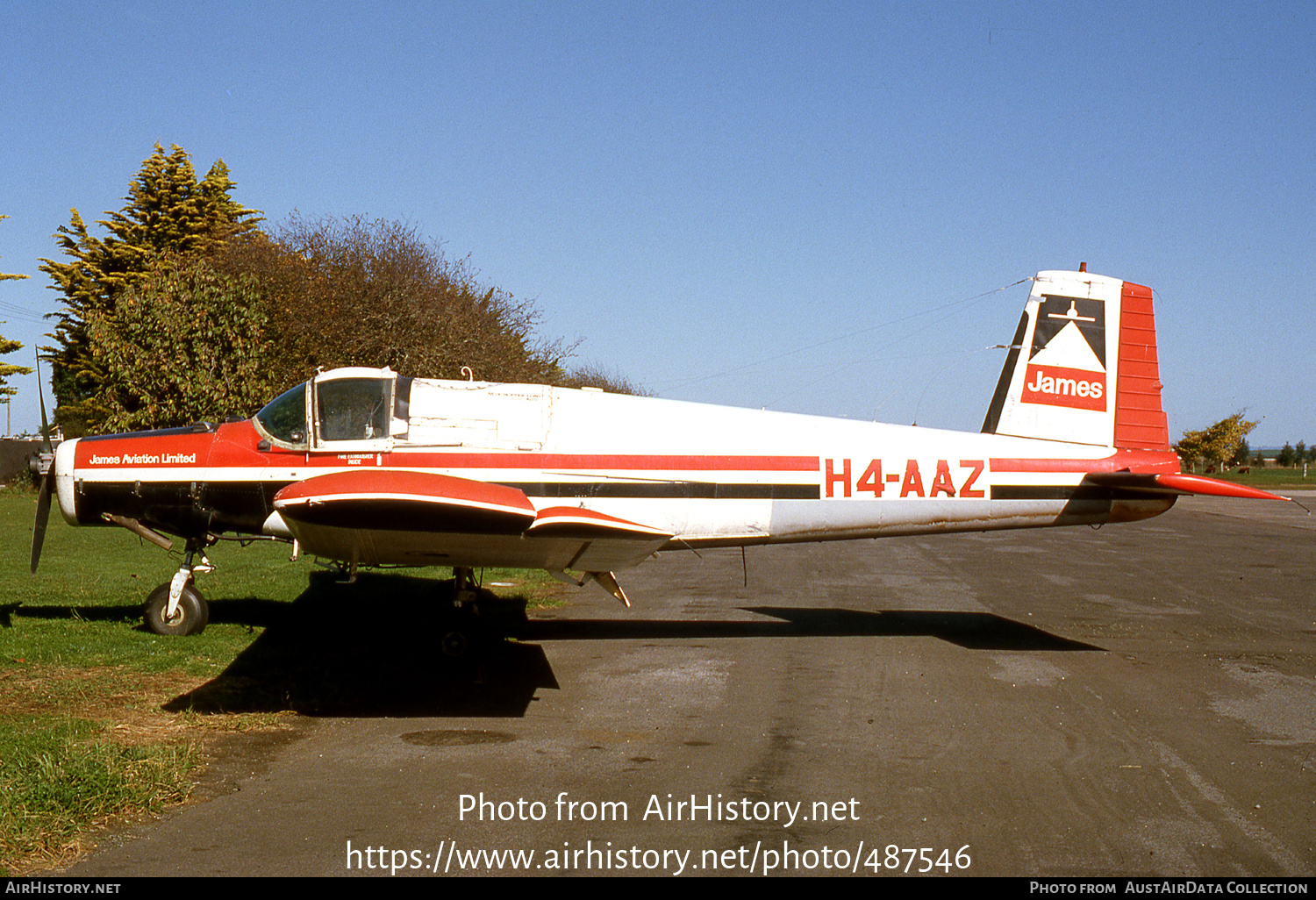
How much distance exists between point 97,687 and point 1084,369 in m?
9.48

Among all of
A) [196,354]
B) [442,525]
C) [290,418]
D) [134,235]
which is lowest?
[442,525]

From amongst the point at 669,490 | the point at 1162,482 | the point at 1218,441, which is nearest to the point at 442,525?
the point at 669,490

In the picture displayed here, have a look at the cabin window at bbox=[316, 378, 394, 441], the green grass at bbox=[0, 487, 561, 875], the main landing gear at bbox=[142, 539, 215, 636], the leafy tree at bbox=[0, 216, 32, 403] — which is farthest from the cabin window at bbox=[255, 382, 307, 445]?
the leafy tree at bbox=[0, 216, 32, 403]

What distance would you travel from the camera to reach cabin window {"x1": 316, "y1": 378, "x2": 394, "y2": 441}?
880 centimetres

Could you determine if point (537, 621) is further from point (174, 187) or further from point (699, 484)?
point (174, 187)

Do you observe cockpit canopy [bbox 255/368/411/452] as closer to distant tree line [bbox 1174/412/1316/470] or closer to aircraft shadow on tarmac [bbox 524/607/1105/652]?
aircraft shadow on tarmac [bbox 524/607/1105/652]

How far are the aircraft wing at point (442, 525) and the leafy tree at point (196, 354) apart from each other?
19.6 meters

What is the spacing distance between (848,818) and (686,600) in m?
7.54

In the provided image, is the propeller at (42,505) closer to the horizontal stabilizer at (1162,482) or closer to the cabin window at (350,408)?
the cabin window at (350,408)

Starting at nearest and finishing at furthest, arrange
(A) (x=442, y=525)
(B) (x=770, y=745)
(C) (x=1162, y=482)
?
(B) (x=770, y=745) → (A) (x=442, y=525) → (C) (x=1162, y=482)

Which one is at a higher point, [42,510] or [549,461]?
[549,461]

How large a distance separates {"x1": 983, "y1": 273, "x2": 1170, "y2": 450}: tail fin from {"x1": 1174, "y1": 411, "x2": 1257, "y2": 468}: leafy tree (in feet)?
209

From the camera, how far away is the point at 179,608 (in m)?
9.50

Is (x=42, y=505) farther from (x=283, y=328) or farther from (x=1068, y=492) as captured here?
(x=283, y=328)
